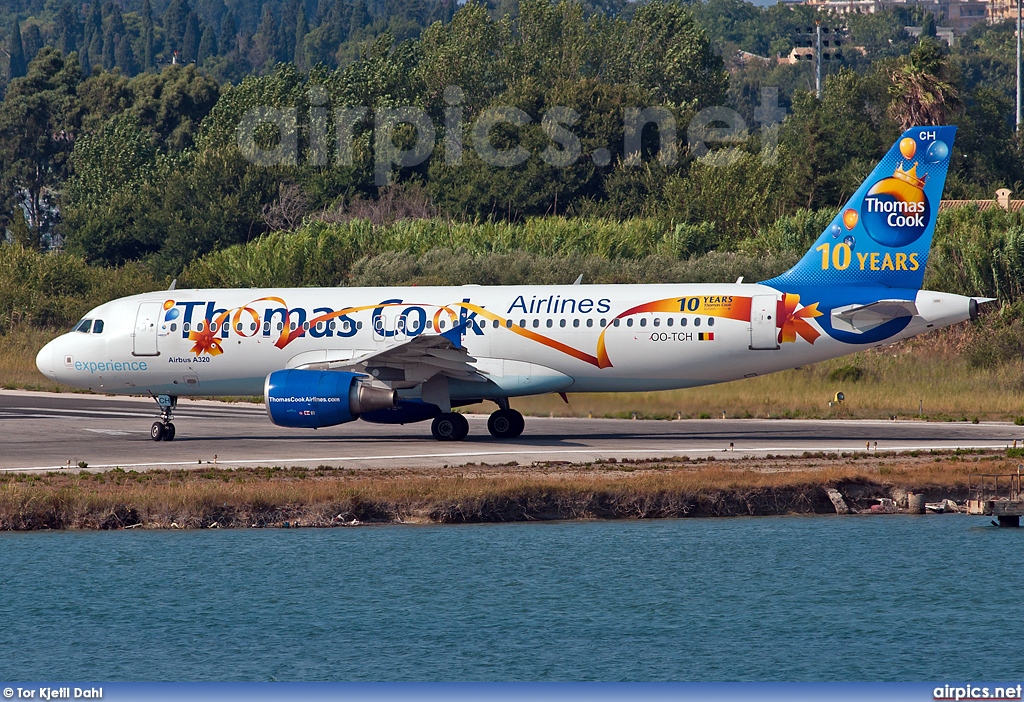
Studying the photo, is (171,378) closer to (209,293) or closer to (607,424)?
(209,293)

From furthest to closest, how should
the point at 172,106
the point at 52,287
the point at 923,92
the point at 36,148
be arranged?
the point at 172,106 → the point at 36,148 → the point at 923,92 → the point at 52,287

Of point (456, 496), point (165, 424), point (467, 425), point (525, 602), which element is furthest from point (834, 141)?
point (525, 602)

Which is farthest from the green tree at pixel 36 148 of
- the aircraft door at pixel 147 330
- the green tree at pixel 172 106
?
the aircraft door at pixel 147 330

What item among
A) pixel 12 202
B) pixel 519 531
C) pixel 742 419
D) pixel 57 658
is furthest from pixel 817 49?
pixel 57 658

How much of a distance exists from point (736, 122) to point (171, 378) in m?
89.8

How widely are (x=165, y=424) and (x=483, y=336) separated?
9.25 meters

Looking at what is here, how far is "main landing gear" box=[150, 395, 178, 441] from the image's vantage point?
39906 millimetres

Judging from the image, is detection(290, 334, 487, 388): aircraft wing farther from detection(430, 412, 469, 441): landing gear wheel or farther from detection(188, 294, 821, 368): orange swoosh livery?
detection(430, 412, 469, 441): landing gear wheel

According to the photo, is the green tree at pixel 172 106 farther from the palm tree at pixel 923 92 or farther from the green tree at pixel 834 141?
the palm tree at pixel 923 92

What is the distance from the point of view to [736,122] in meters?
123

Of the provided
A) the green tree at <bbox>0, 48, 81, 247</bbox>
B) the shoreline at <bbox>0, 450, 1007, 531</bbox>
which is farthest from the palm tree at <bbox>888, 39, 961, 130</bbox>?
the green tree at <bbox>0, 48, 81, 247</bbox>

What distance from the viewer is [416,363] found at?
3688 cm

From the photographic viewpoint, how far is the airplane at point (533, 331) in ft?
118

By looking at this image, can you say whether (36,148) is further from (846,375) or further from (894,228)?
(894,228)
